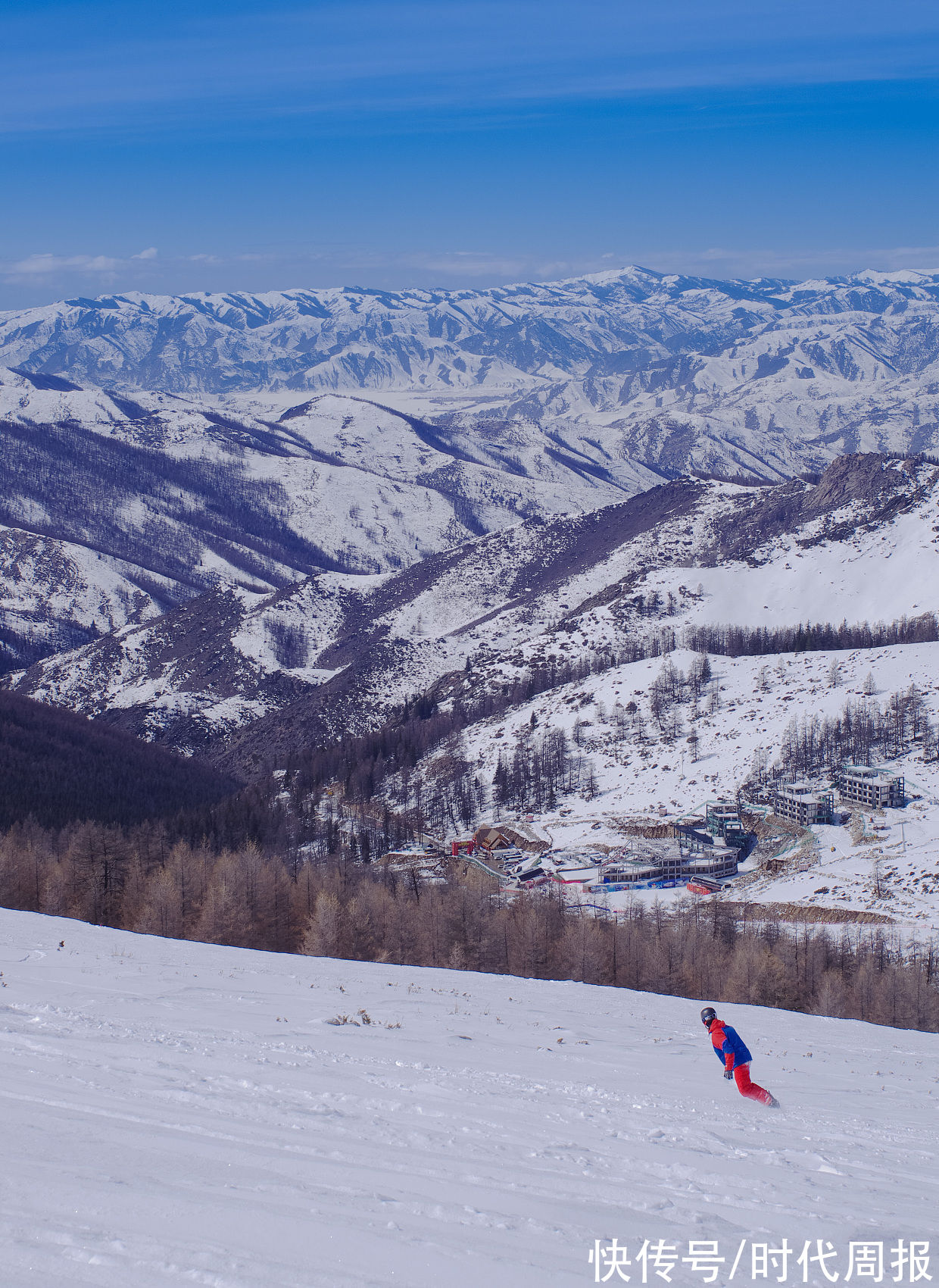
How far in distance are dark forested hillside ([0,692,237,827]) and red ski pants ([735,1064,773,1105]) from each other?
2948 inches

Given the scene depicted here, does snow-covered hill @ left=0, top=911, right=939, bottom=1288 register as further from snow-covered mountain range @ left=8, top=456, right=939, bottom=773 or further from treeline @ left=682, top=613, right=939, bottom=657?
snow-covered mountain range @ left=8, top=456, right=939, bottom=773

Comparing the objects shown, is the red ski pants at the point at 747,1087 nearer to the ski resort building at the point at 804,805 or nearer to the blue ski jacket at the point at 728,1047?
the blue ski jacket at the point at 728,1047

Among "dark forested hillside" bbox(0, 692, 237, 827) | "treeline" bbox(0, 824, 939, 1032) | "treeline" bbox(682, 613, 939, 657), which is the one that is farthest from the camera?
"treeline" bbox(682, 613, 939, 657)

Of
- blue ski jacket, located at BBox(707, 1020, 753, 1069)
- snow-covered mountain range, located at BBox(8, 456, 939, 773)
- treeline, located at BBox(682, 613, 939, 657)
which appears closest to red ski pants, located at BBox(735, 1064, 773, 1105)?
blue ski jacket, located at BBox(707, 1020, 753, 1069)

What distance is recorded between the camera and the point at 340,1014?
21203 millimetres

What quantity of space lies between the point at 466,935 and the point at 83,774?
250 ft

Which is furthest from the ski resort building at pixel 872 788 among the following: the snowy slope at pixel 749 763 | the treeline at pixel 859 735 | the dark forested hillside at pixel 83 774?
the dark forested hillside at pixel 83 774

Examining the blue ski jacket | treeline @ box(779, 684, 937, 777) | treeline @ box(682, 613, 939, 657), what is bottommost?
the blue ski jacket

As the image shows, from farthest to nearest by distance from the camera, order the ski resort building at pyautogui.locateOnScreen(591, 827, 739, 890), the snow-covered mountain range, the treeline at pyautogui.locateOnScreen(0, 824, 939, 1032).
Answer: the snow-covered mountain range, the ski resort building at pyautogui.locateOnScreen(591, 827, 739, 890), the treeline at pyautogui.locateOnScreen(0, 824, 939, 1032)

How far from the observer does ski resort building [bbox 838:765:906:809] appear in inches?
3184

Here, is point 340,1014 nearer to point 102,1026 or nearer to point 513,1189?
point 102,1026

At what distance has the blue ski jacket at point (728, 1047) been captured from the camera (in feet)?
58.1

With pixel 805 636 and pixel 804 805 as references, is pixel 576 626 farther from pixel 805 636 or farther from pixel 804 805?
pixel 804 805

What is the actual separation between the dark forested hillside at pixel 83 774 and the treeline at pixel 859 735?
6598cm
